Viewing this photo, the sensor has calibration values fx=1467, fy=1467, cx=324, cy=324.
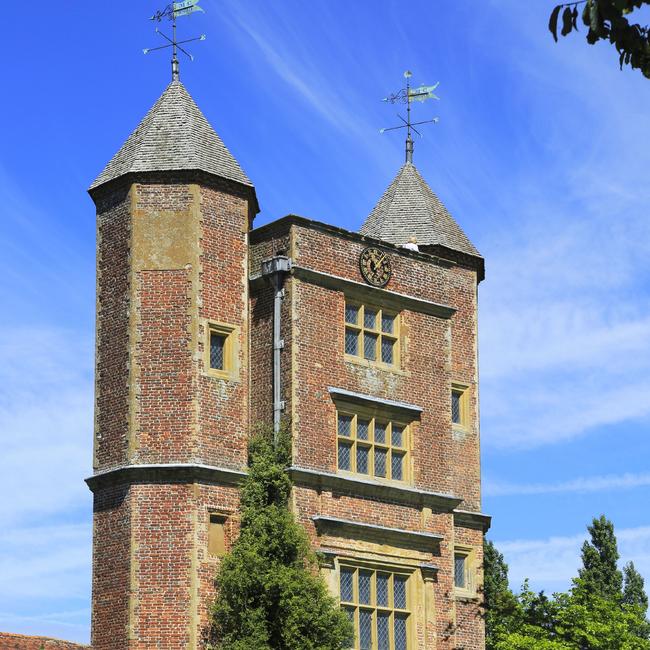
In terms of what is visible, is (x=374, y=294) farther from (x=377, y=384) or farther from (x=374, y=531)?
(x=374, y=531)

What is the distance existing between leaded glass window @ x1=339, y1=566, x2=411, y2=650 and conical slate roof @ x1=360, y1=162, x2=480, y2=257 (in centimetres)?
921

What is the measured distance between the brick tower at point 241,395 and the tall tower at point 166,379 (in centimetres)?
4

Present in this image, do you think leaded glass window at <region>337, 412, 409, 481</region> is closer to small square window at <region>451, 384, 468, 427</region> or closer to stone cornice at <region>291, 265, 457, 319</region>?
stone cornice at <region>291, 265, 457, 319</region>

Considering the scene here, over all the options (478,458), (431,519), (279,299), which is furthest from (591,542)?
(279,299)

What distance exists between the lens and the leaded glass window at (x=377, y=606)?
102 feet

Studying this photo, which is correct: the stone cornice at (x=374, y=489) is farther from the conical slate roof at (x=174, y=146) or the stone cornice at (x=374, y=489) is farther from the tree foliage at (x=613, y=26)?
the tree foliage at (x=613, y=26)

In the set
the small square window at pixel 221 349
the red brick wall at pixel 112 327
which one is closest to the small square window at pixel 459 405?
the small square window at pixel 221 349

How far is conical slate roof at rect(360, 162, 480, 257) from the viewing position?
37.7 meters

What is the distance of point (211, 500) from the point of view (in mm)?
29688

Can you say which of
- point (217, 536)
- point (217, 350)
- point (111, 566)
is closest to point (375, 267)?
point (217, 350)

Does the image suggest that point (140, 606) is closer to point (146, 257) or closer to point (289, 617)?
point (289, 617)

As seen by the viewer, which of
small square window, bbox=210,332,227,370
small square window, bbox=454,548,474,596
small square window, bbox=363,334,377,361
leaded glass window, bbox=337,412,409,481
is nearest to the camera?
small square window, bbox=210,332,227,370

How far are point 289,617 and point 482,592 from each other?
315 inches

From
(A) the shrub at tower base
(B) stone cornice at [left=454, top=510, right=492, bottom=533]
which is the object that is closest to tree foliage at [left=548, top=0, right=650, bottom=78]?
(A) the shrub at tower base
